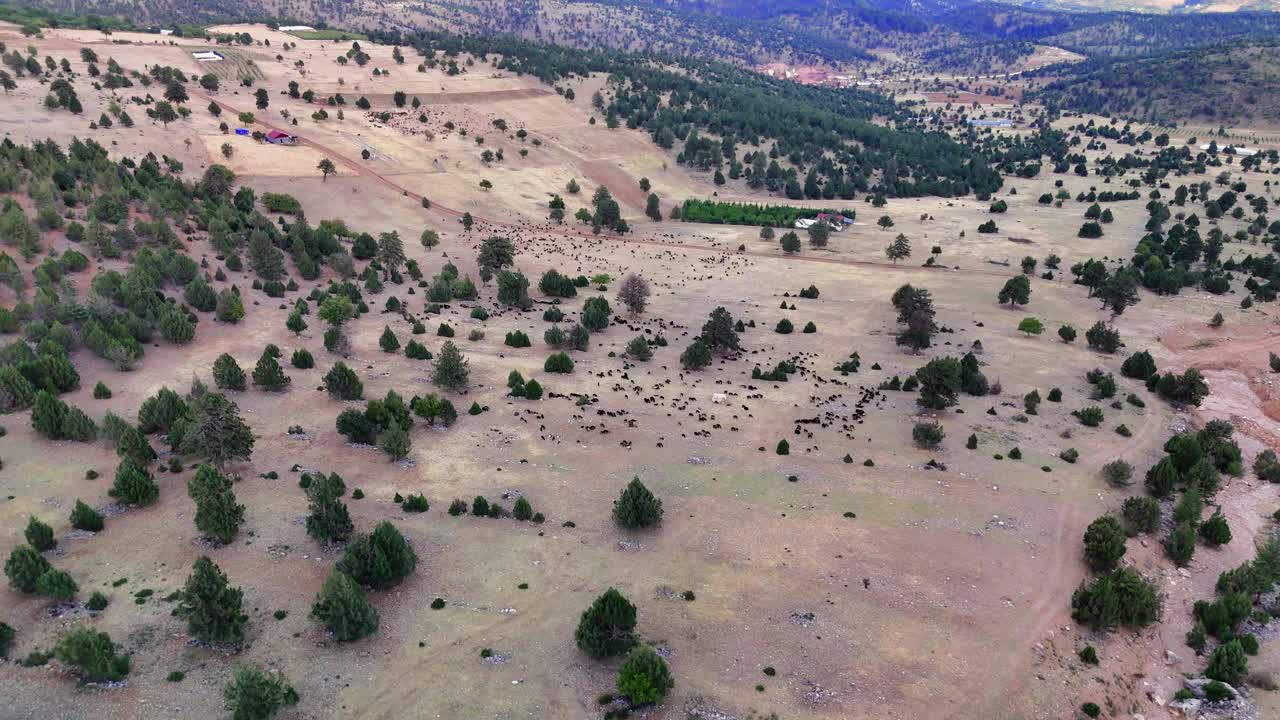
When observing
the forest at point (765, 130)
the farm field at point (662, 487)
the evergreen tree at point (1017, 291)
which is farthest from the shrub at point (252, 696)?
the forest at point (765, 130)

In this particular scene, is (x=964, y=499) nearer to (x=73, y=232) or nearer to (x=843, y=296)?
(x=843, y=296)

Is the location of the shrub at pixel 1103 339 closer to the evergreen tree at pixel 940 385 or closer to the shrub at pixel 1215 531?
the evergreen tree at pixel 940 385

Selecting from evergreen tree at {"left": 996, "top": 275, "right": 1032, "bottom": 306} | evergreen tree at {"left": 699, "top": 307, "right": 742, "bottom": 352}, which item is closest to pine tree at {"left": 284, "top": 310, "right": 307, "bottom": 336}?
evergreen tree at {"left": 699, "top": 307, "right": 742, "bottom": 352}

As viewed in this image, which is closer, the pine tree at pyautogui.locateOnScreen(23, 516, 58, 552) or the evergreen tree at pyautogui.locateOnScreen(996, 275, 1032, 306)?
the pine tree at pyautogui.locateOnScreen(23, 516, 58, 552)

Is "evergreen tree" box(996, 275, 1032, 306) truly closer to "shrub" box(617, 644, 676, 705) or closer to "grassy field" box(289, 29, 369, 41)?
"shrub" box(617, 644, 676, 705)

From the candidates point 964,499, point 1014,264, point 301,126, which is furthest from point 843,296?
point 301,126
